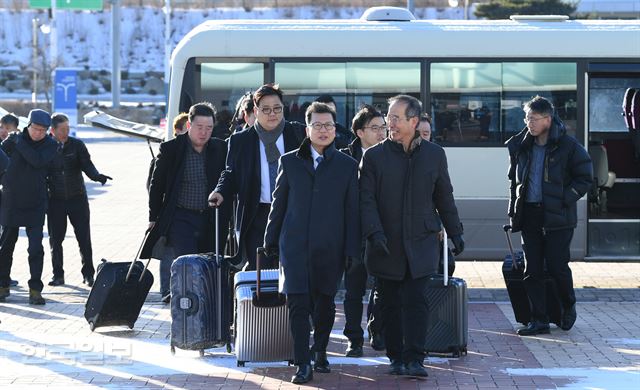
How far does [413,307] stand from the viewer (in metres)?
8.69

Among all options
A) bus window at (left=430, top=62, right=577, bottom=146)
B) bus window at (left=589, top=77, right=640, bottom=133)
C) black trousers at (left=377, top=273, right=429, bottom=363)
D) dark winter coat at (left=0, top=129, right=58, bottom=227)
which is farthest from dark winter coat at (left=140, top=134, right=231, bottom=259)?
bus window at (left=589, top=77, right=640, bottom=133)

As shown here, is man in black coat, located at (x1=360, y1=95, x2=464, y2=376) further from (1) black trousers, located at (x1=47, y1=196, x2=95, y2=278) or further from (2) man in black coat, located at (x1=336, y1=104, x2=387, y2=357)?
(1) black trousers, located at (x1=47, y1=196, x2=95, y2=278)

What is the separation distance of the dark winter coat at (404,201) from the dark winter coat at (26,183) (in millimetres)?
4608

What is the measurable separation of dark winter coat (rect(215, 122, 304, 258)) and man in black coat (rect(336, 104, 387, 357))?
875 mm

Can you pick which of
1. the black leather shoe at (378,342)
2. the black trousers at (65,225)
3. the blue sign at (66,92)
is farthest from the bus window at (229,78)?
the blue sign at (66,92)

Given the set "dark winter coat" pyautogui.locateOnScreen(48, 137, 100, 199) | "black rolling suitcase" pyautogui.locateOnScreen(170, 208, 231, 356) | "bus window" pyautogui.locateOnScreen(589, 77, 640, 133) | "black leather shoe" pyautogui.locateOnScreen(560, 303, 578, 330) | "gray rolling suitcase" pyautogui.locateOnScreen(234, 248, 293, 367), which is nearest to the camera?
"gray rolling suitcase" pyautogui.locateOnScreen(234, 248, 293, 367)

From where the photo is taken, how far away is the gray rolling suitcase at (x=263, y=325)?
8.93 m

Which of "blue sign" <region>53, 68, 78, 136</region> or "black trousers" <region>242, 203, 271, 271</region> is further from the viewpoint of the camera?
"blue sign" <region>53, 68, 78, 136</region>

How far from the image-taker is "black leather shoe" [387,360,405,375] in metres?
8.73

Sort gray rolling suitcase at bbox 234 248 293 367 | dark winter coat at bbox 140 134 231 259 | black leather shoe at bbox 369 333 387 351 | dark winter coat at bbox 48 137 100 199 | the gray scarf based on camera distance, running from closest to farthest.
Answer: gray rolling suitcase at bbox 234 248 293 367 < the gray scarf < black leather shoe at bbox 369 333 387 351 < dark winter coat at bbox 140 134 231 259 < dark winter coat at bbox 48 137 100 199

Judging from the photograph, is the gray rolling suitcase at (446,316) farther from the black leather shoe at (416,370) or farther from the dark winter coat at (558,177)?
the dark winter coat at (558,177)

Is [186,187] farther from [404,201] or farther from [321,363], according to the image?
[404,201]

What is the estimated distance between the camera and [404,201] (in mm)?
8625

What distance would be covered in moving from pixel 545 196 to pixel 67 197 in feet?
17.5
